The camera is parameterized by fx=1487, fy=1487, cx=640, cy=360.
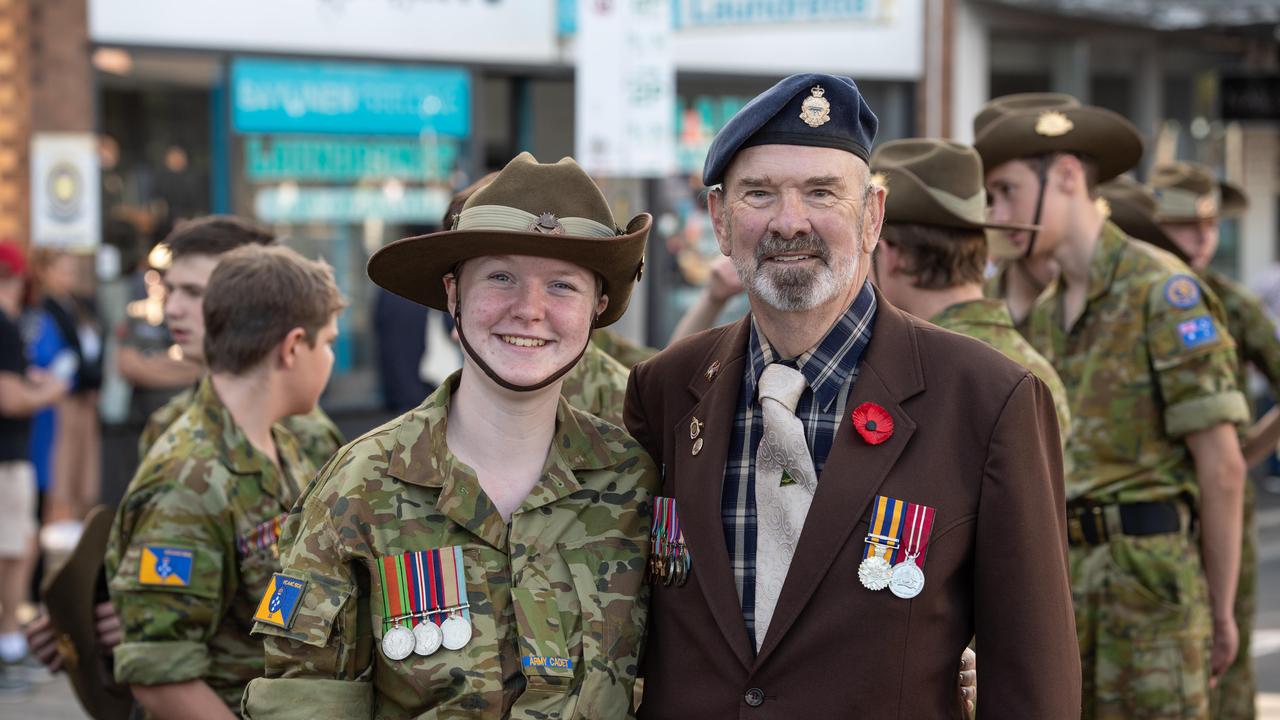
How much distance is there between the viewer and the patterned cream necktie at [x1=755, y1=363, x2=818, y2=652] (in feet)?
8.45

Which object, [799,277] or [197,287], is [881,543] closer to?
[799,277]

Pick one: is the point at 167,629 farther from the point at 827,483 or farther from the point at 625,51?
the point at 625,51

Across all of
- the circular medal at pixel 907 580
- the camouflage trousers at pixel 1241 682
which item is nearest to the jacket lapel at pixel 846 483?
the circular medal at pixel 907 580

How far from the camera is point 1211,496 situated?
14.1ft

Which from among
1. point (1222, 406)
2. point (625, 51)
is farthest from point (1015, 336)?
point (625, 51)

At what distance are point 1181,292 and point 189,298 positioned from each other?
2.80 meters

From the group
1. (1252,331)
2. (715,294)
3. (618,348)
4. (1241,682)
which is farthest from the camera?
(1252,331)

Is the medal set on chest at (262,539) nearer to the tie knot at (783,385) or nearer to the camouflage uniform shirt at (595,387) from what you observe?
the camouflage uniform shirt at (595,387)

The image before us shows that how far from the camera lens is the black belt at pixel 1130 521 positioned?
429 cm

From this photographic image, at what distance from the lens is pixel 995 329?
3.55m

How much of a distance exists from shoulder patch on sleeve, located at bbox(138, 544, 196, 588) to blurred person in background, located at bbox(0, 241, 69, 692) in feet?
15.4

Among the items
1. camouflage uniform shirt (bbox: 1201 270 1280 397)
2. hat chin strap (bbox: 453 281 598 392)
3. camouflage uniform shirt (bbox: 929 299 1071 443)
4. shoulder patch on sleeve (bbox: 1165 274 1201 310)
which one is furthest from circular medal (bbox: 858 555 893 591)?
camouflage uniform shirt (bbox: 1201 270 1280 397)

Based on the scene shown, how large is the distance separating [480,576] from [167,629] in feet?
3.00

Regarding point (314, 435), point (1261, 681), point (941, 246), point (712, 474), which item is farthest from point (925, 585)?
point (1261, 681)
